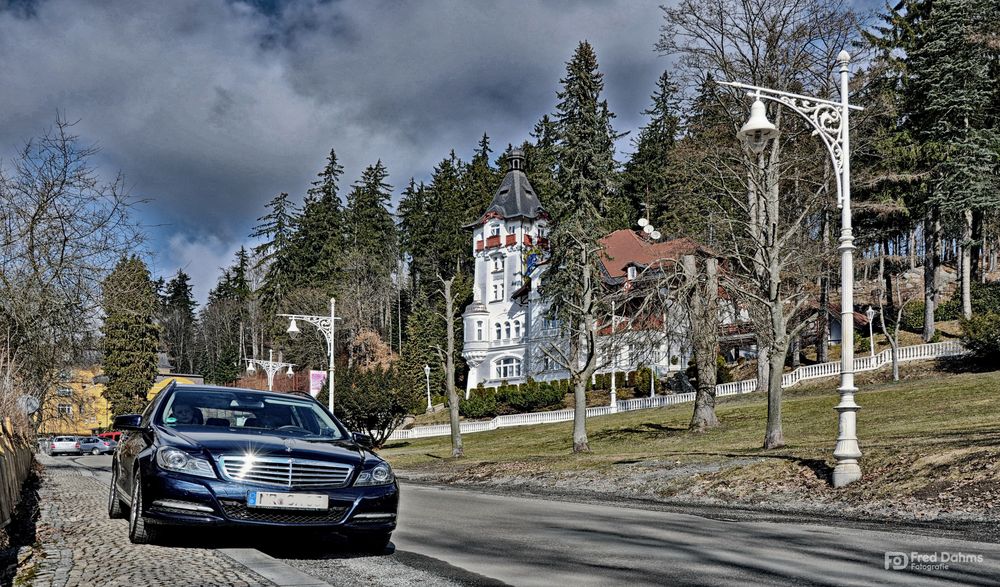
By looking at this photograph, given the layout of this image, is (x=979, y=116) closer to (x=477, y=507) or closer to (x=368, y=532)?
(x=477, y=507)

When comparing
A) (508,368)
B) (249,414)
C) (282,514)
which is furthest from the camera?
(508,368)

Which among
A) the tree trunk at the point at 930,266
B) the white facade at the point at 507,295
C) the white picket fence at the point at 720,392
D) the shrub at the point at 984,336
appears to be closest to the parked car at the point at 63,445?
the white picket fence at the point at 720,392

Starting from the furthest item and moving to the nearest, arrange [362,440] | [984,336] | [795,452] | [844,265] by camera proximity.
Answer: [984,336], [795,452], [844,265], [362,440]

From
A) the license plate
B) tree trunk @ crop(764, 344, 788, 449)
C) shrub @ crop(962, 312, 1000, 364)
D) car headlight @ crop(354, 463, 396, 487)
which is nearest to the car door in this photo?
the license plate

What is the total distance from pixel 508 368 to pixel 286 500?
73.9m

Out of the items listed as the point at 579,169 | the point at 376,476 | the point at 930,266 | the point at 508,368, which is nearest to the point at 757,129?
the point at 376,476

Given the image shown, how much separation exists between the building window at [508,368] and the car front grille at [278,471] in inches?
2838

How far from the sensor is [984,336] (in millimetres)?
35281

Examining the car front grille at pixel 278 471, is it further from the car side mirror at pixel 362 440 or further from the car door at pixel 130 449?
the car door at pixel 130 449

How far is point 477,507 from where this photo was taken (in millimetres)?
13945

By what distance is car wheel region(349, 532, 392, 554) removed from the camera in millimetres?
7574

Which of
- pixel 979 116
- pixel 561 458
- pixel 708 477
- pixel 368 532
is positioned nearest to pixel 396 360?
pixel 979 116

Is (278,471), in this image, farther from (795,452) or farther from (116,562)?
(795,452)

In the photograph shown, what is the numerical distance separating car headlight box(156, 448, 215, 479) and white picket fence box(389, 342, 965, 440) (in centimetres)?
3616
